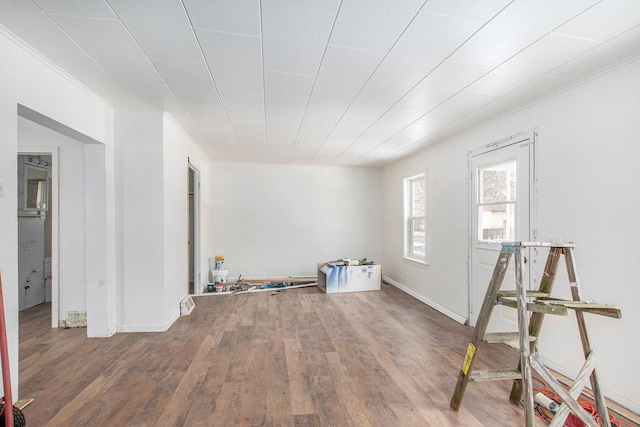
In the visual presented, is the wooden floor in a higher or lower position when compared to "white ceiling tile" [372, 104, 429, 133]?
lower

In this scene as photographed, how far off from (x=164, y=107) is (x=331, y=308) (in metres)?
3.37

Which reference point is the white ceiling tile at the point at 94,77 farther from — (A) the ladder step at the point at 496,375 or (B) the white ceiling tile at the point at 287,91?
(A) the ladder step at the point at 496,375

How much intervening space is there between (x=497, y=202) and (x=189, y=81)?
132 inches

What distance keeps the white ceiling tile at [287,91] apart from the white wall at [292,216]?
3209 mm

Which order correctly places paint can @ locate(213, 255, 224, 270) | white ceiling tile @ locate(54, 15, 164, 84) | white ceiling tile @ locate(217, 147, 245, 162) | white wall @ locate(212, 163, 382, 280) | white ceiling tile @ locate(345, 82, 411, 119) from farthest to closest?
white wall @ locate(212, 163, 382, 280)
paint can @ locate(213, 255, 224, 270)
white ceiling tile @ locate(217, 147, 245, 162)
white ceiling tile @ locate(345, 82, 411, 119)
white ceiling tile @ locate(54, 15, 164, 84)

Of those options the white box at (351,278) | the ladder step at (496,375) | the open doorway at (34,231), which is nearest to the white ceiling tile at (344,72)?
the ladder step at (496,375)

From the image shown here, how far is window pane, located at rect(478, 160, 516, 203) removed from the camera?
10.2ft

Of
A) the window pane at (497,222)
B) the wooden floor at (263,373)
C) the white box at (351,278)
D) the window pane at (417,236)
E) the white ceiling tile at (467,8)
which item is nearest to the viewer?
the white ceiling tile at (467,8)

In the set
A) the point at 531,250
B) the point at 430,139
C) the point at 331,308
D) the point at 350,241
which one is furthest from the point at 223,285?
the point at 531,250

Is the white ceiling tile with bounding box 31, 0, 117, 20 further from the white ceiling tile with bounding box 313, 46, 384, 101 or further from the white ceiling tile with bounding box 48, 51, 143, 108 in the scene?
the white ceiling tile with bounding box 313, 46, 384, 101

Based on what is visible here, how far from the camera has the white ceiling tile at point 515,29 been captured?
152 cm

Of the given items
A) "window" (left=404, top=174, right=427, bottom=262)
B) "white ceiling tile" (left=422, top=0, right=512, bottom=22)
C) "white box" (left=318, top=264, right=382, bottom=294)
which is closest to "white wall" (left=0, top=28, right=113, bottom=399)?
"white ceiling tile" (left=422, top=0, right=512, bottom=22)

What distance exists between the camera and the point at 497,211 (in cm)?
331

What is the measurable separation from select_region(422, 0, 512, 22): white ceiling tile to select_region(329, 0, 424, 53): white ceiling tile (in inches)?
3.3
